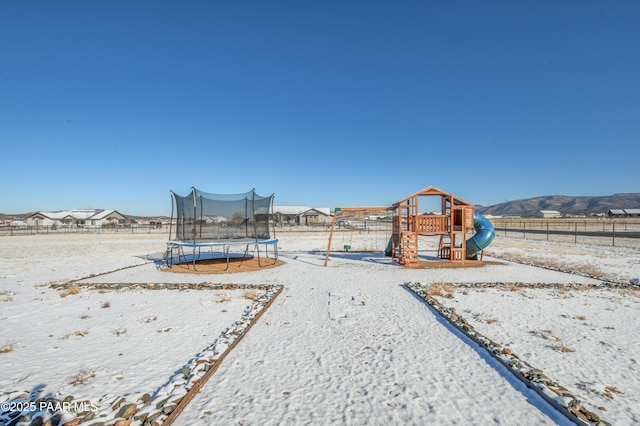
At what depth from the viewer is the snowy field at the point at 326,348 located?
3564 mm

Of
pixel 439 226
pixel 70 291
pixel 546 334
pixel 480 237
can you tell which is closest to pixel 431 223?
pixel 439 226

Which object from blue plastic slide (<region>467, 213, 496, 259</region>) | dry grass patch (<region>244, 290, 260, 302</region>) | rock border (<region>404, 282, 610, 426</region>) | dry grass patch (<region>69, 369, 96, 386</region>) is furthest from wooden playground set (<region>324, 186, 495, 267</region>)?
dry grass patch (<region>69, 369, 96, 386</region>)

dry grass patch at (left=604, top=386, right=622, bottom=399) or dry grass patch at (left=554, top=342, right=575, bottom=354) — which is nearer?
dry grass patch at (left=604, top=386, right=622, bottom=399)

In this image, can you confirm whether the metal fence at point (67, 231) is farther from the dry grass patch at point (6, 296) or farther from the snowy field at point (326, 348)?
the snowy field at point (326, 348)

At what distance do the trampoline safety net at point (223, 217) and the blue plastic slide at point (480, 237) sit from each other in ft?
35.3

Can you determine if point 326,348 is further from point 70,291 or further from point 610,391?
point 70,291

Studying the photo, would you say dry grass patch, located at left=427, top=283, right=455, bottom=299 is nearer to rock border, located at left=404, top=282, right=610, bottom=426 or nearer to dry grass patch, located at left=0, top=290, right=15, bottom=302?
rock border, located at left=404, top=282, right=610, bottom=426

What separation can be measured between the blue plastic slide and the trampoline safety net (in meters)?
10.7

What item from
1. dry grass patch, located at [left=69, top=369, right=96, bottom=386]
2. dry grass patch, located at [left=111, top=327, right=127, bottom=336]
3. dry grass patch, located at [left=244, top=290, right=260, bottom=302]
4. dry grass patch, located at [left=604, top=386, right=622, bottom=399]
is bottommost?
dry grass patch, located at [left=244, top=290, right=260, bottom=302]

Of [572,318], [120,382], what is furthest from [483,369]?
[120,382]

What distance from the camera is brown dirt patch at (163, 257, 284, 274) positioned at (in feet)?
43.2

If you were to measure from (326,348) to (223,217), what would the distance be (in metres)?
12.0

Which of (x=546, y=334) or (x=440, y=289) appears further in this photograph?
(x=440, y=289)

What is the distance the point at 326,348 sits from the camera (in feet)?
17.3
